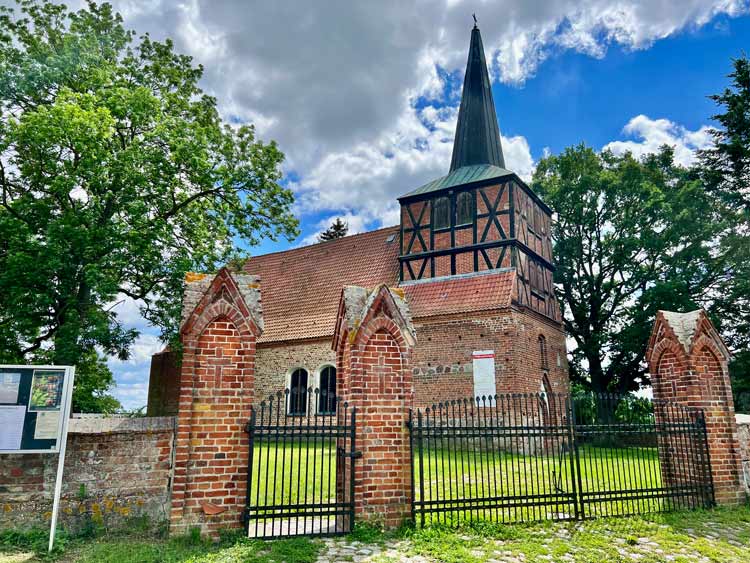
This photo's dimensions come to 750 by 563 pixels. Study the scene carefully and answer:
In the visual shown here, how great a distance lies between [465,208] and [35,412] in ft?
53.1

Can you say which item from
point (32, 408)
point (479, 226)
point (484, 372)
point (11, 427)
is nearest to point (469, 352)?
point (484, 372)

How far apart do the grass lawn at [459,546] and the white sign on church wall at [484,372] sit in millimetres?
9876

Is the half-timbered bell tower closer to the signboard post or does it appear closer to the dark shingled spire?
the dark shingled spire

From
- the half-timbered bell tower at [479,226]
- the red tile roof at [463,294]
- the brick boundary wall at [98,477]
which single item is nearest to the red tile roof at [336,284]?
the red tile roof at [463,294]

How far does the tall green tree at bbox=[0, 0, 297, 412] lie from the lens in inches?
432

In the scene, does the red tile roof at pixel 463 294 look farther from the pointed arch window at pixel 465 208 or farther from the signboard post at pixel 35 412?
the signboard post at pixel 35 412

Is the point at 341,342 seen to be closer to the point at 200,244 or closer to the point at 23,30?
the point at 200,244

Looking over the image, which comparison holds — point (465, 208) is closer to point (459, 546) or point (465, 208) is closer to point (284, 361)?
point (284, 361)

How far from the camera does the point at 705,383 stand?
819 cm

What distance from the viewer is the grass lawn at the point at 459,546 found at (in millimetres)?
5102

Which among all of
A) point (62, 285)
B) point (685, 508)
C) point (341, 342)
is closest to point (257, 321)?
point (341, 342)

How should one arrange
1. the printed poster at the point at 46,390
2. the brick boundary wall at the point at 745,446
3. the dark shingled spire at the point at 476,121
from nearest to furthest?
the printed poster at the point at 46,390, the brick boundary wall at the point at 745,446, the dark shingled spire at the point at 476,121

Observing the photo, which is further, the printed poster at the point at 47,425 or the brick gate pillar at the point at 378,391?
the brick gate pillar at the point at 378,391

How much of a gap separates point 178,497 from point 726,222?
2378 centimetres
